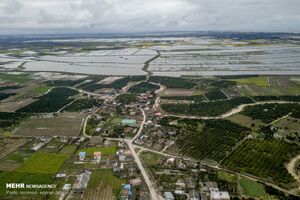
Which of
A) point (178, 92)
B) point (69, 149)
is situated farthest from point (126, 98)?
point (69, 149)

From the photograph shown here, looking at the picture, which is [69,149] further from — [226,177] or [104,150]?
[226,177]

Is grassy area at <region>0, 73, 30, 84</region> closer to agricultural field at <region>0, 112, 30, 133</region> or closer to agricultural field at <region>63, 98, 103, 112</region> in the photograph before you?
agricultural field at <region>63, 98, 103, 112</region>

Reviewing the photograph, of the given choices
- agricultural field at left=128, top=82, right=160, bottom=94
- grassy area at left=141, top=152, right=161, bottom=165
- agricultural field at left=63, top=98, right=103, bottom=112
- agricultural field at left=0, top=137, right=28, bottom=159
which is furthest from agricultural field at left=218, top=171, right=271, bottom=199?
agricultural field at left=128, top=82, right=160, bottom=94

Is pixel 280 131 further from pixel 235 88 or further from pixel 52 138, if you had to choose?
pixel 52 138

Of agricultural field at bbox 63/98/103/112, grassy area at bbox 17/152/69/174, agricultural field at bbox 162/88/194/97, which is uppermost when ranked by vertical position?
agricultural field at bbox 162/88/194/97

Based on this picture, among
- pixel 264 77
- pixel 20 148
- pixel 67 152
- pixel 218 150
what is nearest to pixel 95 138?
pixel 67 152

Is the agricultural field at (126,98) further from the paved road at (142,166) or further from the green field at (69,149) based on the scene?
the green field at (69,149)
